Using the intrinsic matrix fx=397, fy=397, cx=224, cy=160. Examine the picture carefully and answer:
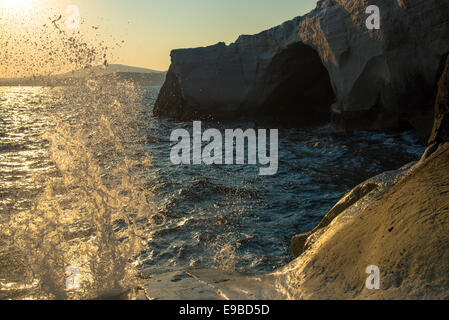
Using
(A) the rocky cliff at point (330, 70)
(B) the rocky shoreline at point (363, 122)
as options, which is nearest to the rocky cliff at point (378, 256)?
(B) the rocky shoreline at point (363, 122)

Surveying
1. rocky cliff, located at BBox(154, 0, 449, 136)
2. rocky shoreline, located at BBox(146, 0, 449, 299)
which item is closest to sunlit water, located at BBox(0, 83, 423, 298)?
rocky shoreline, located at BBox(146, 0, 449, 299)

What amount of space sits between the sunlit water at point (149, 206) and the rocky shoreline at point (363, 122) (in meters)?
0.83

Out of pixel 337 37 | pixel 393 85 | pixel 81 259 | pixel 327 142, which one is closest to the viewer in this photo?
pixel 81 259

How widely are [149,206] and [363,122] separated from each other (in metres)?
9.33

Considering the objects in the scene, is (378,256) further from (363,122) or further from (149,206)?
(363,122)

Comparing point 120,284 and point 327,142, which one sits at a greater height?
point 327,142

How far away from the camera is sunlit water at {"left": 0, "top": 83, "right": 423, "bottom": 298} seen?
4102 millimetres

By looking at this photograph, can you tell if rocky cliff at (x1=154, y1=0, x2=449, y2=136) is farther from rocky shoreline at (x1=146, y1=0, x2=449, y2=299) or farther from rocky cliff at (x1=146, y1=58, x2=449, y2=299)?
rocky cliff at (x1=146, y1=58, x2=449, y2=299)

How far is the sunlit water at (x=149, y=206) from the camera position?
13.5 feet

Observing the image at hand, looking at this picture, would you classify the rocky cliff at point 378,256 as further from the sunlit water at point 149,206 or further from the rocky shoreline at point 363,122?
the sunlit water at point 149,206

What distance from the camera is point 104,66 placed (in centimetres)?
887
